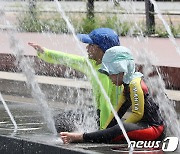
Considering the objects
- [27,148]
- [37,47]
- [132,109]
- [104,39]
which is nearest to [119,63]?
[132,109]

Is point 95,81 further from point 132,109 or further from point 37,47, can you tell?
point 132,109

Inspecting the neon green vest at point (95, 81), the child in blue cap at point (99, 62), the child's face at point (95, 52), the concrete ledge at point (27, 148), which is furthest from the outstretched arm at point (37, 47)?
the concrete ledge at point (27, 148)

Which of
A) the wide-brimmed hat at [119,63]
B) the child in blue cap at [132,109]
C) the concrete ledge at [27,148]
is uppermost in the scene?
the wide-brimmed hat at [119,63]

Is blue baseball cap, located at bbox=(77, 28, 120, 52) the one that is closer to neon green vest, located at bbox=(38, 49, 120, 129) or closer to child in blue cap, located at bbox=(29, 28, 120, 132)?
child in blue cap, located at bbox=(29, 28, 120, 132)

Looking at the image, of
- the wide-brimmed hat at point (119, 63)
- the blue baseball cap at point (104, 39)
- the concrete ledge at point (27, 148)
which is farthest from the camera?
the blue baseball cap at point (104, 39)

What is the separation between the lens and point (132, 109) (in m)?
5.21

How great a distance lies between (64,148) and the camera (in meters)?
4.92

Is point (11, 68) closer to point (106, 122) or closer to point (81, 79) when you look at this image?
point (81, 79)

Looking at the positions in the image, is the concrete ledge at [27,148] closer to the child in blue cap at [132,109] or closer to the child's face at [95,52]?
the child in blue cap at [132,109]

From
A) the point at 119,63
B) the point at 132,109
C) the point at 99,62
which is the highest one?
the point at 119,63

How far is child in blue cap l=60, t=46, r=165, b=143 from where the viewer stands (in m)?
5.17

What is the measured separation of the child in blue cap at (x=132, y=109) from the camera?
5168mm

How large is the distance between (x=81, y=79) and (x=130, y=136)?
15.3 feet

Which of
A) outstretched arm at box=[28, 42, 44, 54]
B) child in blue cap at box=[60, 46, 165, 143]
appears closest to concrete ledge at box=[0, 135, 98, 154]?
child in blue cap at box=[60, 46, 165, 143]
